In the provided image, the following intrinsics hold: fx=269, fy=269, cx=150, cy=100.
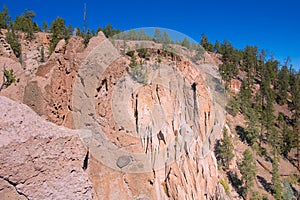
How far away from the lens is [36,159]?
357cm

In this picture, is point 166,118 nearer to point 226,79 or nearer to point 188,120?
point 188,120

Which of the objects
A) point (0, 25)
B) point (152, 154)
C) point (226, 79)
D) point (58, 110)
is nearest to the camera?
point (58, 110)

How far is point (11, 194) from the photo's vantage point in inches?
136

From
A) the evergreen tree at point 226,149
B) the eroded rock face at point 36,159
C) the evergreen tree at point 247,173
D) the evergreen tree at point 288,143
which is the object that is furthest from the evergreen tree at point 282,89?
the eroded rock face at point 36,159

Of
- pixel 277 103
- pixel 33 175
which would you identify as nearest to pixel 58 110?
pixel 33 175

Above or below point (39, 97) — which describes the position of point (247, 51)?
above

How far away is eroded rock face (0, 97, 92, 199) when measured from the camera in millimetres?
3412

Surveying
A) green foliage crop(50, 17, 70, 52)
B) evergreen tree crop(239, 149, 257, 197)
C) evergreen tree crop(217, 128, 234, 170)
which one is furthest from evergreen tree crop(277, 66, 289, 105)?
green foliage crop(50, 17, 70, 52)

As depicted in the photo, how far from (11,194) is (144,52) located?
37.8 ft

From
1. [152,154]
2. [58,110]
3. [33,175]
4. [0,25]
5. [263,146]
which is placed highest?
[0,25]

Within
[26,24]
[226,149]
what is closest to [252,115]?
[226,149]

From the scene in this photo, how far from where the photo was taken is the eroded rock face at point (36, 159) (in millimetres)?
3412

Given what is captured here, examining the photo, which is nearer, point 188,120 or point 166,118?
point 166,118

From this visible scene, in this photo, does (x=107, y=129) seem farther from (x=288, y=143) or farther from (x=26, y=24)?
(x=26, y=24)
